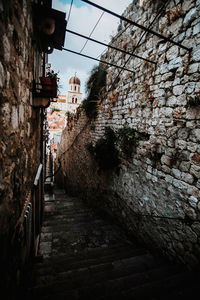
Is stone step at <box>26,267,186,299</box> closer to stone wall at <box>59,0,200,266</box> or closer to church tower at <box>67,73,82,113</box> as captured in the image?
stone wall at <box>59,0,200,266</box>

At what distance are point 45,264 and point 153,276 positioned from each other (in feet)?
6.35

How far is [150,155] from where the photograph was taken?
325 centimetres

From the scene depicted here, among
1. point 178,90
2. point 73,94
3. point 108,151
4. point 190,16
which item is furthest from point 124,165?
point 73,94

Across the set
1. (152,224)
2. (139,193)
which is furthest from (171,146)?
(152,224)

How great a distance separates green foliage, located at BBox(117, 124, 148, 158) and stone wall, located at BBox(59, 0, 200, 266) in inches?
5.2

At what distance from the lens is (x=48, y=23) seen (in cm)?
234

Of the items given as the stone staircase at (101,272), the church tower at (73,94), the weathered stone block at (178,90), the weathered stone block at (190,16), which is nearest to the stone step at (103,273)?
the stone staircase at (101,272)

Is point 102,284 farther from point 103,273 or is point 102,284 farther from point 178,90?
point 178,90

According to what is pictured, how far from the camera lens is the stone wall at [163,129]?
2.39 metres

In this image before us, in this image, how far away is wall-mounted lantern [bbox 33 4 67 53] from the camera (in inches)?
86.4

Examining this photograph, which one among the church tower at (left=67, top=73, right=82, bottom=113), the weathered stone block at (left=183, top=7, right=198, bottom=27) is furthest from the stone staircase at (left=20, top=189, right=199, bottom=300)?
the church tower at (left=67, top=73, right=82, bottom=113)

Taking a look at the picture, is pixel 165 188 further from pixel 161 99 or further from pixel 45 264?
pixel 45 264

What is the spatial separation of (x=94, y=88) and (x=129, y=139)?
334 centimetres

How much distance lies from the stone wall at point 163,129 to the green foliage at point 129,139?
0.43ft
